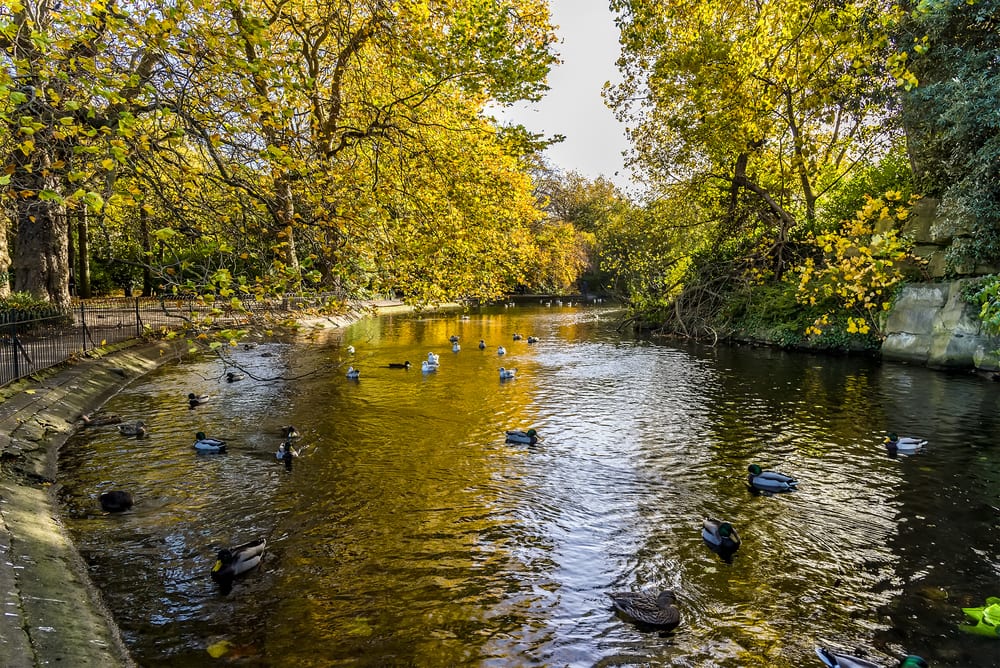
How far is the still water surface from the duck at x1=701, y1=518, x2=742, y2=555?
17cm

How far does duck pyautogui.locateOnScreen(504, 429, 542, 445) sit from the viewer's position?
11695 millimetres

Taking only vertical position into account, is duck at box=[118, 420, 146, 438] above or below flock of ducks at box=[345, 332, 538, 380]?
below

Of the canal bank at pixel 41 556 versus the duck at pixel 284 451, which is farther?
the duck at pixel 284 451

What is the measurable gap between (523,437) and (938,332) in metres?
16.7

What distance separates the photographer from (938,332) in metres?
19.1

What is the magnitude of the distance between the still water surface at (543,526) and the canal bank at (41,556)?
307mm

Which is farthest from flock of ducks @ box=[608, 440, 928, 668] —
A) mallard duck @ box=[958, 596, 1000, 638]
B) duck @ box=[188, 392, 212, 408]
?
duck @ box=[188, 392, 212, 408]

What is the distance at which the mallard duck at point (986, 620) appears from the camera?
547 cm

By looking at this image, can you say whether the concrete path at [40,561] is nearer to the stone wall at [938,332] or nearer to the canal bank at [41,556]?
the canal bank at [41,556]

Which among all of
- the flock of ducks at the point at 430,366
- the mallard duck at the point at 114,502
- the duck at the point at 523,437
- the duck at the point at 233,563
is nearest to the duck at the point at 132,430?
the mallard duck at the point at 114,502

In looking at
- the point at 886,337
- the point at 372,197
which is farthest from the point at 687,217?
the point at 372,197

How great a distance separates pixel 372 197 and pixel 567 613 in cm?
776

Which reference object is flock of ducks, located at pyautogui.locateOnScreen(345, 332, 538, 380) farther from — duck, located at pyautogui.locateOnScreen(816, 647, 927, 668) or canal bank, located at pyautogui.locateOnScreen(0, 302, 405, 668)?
duck, located at pyautogui.locateOnScreen(816, 647, 927, 668)

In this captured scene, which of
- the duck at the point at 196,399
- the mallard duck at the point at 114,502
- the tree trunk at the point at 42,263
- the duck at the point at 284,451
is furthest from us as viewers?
the tree trunk at the point at 42,263
